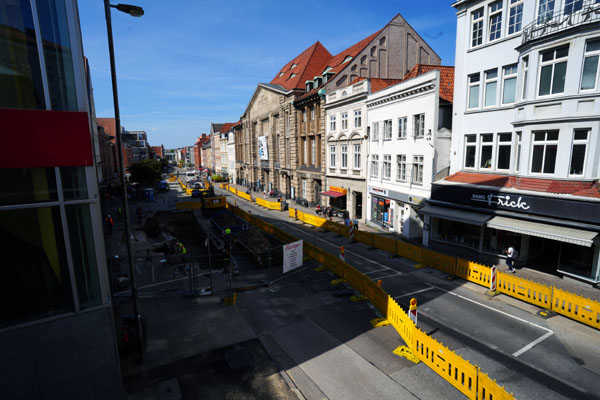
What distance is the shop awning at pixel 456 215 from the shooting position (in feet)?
59.0

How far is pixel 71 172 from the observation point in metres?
7.18

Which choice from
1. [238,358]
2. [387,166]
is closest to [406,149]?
[387,166]

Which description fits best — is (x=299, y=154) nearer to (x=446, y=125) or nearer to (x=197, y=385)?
(x=446, y=125)

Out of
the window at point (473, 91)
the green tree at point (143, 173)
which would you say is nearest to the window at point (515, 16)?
the window at point (473, 91)

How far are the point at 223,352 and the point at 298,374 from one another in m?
2.65

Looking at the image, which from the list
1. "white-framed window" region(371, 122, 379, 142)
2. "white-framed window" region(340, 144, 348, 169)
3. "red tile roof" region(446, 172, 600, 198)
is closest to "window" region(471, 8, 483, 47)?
"red tile roof" region(446, 172, 600, 198)

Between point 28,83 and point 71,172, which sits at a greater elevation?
point 28,83

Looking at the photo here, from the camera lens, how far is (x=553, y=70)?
49.6ft

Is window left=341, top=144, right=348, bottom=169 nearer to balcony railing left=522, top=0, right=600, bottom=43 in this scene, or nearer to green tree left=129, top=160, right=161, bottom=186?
balcony railing left=522, top=0, right=600, bottom=43

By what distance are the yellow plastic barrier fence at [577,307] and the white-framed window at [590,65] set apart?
909cm

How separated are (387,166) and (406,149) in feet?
9.78

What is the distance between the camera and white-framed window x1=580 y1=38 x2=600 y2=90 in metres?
13.8

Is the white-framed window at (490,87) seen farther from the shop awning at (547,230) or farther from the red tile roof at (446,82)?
the shop awning at (547,230)

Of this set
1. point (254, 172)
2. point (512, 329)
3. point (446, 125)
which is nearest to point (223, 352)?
point (512, 329)
